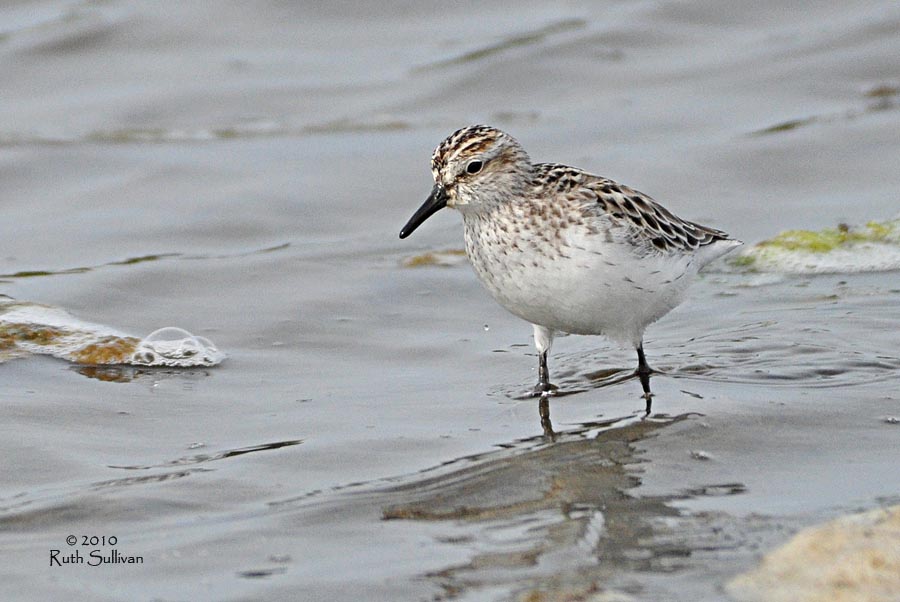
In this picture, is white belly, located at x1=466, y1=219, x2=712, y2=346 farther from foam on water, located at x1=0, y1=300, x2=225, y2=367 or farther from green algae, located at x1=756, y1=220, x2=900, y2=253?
green algae, located at x1=756, y1=220, x2=900, y2=253

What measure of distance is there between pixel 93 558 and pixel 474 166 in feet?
9.16

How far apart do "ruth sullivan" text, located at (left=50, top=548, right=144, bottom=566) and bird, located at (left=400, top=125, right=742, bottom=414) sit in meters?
2.34

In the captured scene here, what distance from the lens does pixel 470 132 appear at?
265 inches

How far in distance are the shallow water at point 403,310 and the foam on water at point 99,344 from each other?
13 centimetres

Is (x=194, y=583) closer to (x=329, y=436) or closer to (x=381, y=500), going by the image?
(x=381, y=500)

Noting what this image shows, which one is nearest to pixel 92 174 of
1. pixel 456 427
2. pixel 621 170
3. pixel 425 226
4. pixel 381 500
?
pixel 425 226

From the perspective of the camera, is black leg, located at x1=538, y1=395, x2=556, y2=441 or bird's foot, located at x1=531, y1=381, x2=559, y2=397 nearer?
black leg, located at x1=538, y1=395, x2=556, y2=441

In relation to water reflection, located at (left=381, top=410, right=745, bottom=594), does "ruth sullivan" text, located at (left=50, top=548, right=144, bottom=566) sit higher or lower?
higher

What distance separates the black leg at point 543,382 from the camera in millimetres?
6664

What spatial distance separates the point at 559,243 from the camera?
20.5 feet

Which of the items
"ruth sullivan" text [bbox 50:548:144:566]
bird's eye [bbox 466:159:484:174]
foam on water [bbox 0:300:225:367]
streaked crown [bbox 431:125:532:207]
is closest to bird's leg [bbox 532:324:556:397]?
streaked crown [bbox 431:125:532:207]

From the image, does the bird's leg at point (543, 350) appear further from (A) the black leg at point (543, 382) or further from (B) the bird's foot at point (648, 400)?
(B) the bird's foot at point (648, 400)

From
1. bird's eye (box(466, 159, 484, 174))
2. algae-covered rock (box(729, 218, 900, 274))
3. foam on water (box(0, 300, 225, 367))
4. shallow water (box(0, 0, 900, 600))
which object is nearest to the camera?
shallow water (box(0, 0, 900, 600))

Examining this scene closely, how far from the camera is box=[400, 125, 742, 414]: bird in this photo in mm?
6258
